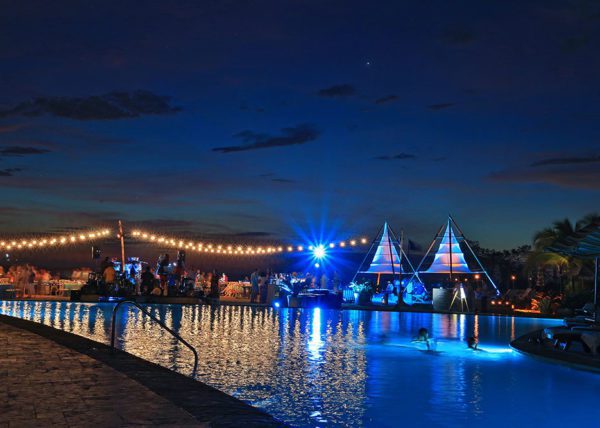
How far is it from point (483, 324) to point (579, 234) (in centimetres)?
864

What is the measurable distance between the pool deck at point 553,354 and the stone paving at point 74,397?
6800 mm

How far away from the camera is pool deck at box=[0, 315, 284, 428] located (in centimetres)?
502

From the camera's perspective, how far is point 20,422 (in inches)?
190

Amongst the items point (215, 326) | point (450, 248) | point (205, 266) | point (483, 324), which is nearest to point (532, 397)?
point (215, 326)

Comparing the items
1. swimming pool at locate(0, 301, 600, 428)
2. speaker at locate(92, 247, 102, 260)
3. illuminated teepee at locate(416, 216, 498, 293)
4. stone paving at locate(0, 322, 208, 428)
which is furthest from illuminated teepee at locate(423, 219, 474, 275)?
stone paving at locate(0, 322, 208, 428)

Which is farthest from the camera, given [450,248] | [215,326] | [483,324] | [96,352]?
[450,248]

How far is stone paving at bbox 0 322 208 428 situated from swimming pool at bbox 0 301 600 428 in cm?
160

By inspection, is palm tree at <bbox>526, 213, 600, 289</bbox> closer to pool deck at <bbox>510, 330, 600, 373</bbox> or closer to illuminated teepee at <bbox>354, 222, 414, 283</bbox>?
illuminated teepee at <bbox>354, 222, 414, 283</bbox>

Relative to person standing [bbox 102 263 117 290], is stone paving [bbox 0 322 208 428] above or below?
below

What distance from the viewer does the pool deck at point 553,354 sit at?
1030cm

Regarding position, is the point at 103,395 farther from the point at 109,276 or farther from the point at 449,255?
the point at 449,255

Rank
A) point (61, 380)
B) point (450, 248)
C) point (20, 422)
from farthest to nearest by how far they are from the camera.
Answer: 1. point (450, 248)
2. point (61, 380)
3. point (20, 422)

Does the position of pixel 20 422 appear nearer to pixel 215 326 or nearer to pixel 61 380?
pixel 61 380

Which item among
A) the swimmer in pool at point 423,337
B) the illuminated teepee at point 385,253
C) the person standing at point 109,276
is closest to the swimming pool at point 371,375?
the swimmer in pool at point 423,337
